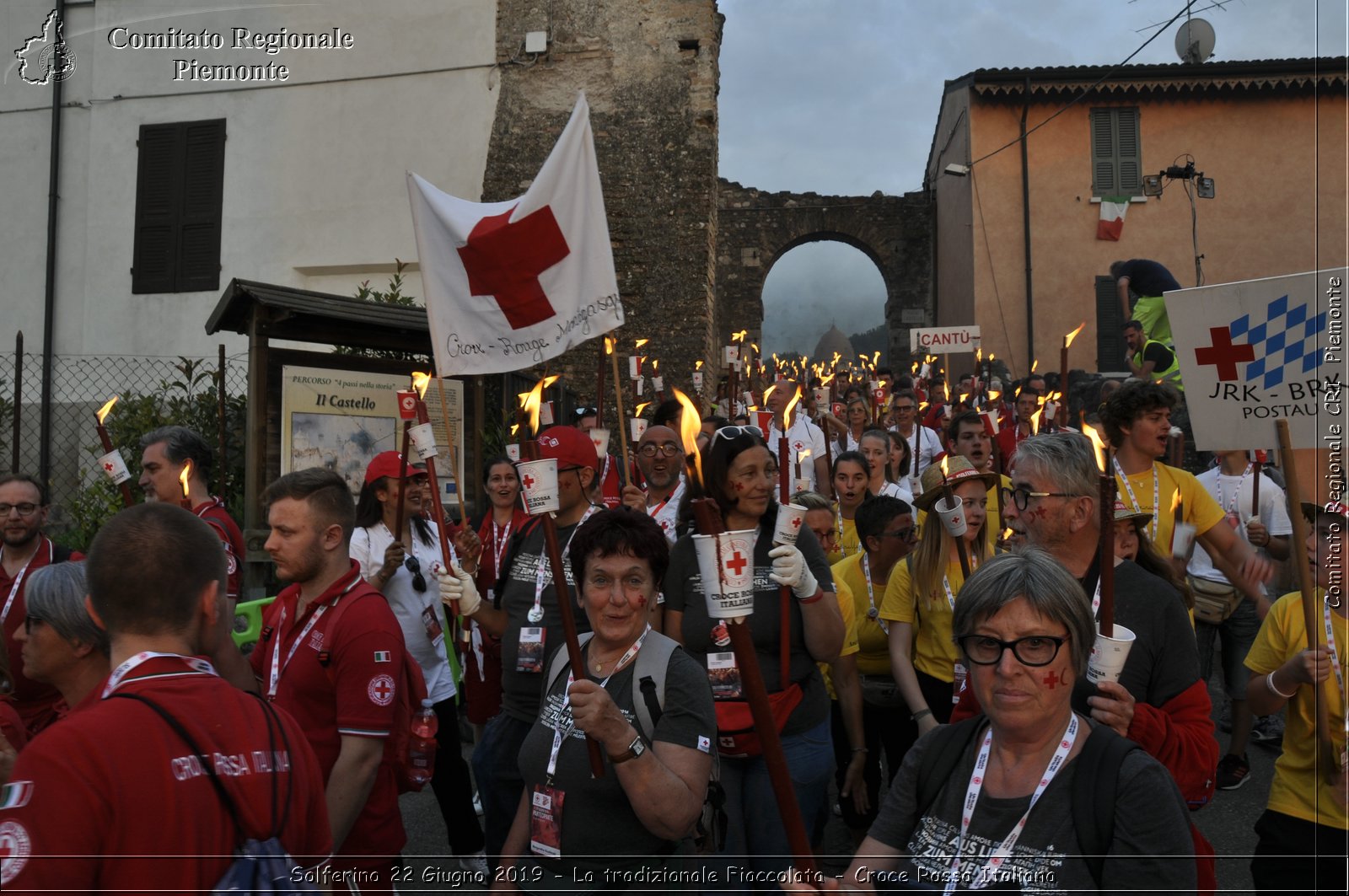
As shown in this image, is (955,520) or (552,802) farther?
(955,520)

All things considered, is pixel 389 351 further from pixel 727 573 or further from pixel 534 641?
pixel 727 573

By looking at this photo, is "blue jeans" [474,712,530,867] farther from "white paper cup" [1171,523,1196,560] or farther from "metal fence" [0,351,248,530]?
"metal fence" [0,351,248,530]

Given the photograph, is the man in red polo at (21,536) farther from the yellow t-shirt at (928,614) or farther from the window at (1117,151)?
the window at (1117,151)

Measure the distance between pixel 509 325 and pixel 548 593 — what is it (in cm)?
167

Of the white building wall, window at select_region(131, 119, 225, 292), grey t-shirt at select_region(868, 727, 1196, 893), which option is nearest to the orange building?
the white building wall

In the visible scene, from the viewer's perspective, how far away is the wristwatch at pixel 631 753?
2633 millimetres

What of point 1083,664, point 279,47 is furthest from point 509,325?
point 279,47

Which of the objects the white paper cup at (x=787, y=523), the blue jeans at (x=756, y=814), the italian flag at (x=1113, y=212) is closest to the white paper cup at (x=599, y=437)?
the blue jeans at (x=756, y=814)

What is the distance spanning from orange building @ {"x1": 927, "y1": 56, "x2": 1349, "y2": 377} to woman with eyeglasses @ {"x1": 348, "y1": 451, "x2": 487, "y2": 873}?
19433 millimetres

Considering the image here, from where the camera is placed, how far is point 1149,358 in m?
11.4

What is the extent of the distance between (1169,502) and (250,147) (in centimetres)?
1446

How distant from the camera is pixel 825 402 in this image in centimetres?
797

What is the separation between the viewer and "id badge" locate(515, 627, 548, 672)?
4.30 m

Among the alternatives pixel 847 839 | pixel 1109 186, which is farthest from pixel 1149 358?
pixel 1109 186
